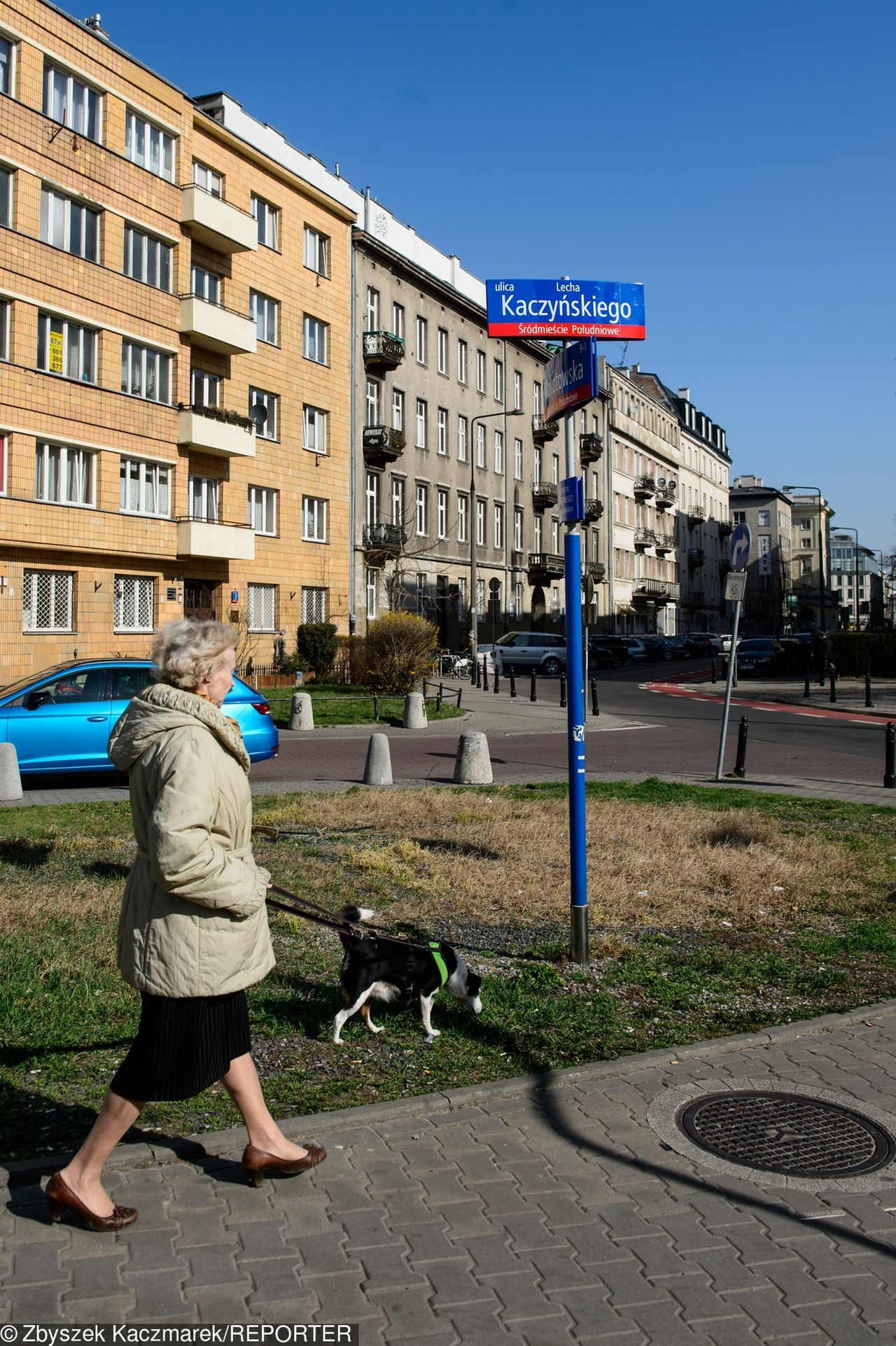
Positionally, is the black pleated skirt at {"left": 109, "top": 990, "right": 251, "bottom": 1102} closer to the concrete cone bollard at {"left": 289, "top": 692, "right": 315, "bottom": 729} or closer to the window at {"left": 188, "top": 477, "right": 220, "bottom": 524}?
the concrete cone bollard at {"left": 289, "top": 692, "right": 315, "bottom": 729}

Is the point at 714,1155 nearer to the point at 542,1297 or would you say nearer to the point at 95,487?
the point at 542,1297

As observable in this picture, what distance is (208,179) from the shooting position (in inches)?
1337

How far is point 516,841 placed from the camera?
31.5 ft

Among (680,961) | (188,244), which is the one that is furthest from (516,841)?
(188,244)

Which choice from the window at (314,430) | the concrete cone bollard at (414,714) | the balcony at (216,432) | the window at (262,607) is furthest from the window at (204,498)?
the concrete cone bollard at (414,714)

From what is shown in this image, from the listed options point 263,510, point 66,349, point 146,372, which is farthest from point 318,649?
point 66,349

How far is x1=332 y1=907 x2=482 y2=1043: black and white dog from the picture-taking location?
4.91 m

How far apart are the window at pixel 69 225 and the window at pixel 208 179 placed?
5224 millimetres

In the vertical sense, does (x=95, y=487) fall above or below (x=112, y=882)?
above

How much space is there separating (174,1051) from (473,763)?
35.3 ft

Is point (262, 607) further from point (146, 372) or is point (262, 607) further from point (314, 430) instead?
point (146, 372)

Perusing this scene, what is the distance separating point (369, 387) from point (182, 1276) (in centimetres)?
4197

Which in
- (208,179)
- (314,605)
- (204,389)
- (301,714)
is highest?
(208,179)

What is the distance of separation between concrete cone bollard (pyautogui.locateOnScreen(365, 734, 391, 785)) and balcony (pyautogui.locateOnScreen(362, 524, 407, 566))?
27.9 meters
